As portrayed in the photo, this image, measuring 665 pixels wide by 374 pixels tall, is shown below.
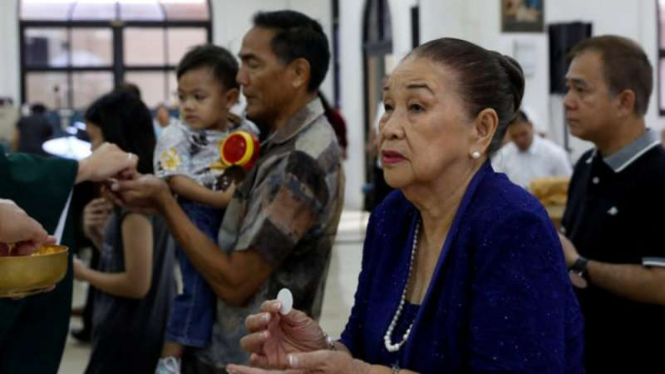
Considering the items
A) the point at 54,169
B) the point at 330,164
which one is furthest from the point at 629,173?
the point at 54,169

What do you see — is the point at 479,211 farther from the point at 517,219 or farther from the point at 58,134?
the point at 58,134

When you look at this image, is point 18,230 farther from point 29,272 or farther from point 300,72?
point 300,72

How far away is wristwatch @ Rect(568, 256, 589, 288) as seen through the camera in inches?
123

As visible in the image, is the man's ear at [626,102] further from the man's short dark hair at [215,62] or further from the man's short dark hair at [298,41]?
the man's short dark hair at [215,62]

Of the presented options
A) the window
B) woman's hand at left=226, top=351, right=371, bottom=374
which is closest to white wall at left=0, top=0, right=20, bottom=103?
the window

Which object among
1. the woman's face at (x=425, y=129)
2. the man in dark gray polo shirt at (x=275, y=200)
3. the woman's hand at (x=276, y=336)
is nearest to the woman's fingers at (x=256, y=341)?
the woman's hand at (x=276, y=336)

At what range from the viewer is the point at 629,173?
321cm

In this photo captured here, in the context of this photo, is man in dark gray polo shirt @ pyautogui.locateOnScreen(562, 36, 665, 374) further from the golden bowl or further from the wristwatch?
the golden bowl

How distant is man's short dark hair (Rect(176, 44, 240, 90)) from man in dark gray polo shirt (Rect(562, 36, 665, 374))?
1012 millimetres

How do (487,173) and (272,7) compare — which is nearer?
(487,173)

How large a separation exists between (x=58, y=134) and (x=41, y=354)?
15898 millimetres

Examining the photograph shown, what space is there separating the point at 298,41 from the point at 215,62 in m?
0.59

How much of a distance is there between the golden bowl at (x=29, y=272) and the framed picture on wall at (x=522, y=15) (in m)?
7.78

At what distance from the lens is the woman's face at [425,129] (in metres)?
1.99
